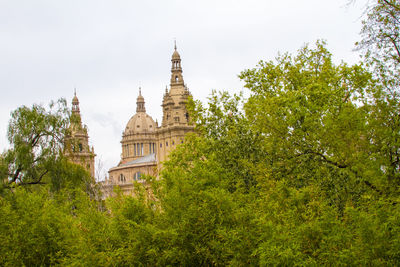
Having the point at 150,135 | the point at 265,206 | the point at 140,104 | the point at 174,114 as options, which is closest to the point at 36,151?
the point at 265,206

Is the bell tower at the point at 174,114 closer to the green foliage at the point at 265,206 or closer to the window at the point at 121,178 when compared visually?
the window at the point at 121,178

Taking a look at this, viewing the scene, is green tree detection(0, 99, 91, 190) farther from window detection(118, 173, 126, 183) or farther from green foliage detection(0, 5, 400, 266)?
window detection(118, 173, 126, 183)

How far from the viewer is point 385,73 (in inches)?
937

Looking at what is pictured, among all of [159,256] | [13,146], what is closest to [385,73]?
[159,256]

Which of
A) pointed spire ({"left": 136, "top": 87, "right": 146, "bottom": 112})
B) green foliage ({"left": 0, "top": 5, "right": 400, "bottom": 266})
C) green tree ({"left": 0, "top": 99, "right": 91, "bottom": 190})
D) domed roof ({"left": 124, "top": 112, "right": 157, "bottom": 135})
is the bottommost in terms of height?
green foliage ({"left": 0, "top": 5, "right": 400, "bottom": 266})

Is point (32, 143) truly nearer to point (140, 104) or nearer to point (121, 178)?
point (121, 178)

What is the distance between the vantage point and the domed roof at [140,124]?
540 ft

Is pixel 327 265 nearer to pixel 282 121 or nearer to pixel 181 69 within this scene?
pixel 282 121

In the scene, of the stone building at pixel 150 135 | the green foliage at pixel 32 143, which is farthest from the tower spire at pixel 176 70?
the green foliage at pixel 32 143

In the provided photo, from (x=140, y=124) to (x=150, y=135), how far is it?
5.47 m

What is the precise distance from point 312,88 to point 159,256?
1605 centimetres

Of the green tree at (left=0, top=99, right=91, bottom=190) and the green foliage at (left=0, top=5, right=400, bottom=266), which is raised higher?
the green tree at (left=0, top=99, right=91, bottom=190)

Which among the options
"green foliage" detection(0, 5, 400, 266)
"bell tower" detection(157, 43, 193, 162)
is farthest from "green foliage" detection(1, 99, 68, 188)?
"bell tower" detection(157, 43, 193, 162)

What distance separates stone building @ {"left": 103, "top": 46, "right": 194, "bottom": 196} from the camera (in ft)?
402
